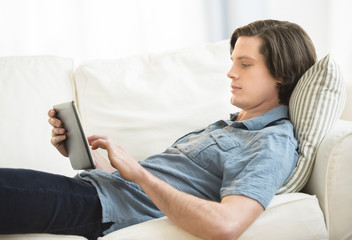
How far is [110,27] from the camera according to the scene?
91.2 inches

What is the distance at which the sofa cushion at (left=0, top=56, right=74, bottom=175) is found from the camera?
5.37 feet

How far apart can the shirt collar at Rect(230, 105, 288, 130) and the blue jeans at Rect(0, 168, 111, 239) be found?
470 millimetres

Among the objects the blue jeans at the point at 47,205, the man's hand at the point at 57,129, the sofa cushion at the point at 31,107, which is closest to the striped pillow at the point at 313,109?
the blue jeans at the point at 47,205

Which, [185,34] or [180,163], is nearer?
[180,163]

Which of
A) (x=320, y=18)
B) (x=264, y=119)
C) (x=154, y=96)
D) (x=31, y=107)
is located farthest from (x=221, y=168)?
(x=320, y=18)

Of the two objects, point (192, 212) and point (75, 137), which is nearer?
point (192, 212)

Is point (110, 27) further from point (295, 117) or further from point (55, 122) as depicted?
point (295, 117)

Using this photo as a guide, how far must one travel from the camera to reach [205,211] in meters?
0.94

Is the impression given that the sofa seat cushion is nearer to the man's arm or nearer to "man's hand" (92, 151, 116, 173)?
the man's arm

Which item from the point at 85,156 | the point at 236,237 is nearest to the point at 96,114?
the point at 85,156

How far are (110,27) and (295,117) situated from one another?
1350 mm

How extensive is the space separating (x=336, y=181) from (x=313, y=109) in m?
0.22

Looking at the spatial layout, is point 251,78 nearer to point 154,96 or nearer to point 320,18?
point 154,96

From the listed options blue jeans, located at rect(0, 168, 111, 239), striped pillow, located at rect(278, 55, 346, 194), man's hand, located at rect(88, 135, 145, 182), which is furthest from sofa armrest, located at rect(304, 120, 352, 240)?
blue jeans, located at rect(0, 168, 111, 239)
